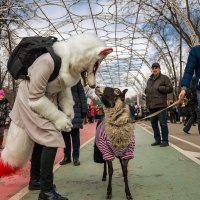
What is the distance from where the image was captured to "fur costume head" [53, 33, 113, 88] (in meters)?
4.42

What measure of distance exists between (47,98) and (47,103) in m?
0.08

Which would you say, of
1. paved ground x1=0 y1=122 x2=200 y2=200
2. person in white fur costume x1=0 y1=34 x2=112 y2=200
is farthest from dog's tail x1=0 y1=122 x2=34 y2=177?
paved ground x1=0 y1=122 x2=200 y2=200

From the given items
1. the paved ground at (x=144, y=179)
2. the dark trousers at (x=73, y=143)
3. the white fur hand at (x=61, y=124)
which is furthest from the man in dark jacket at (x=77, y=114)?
the white fur hand at (x=61, y=124)

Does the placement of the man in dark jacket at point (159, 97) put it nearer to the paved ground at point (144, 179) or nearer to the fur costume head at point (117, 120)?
the paved ground at point (144, 179)

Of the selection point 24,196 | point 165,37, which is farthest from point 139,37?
point 24,196

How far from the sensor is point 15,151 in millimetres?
4770

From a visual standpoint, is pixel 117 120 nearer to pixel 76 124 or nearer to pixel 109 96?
pixel 109 96

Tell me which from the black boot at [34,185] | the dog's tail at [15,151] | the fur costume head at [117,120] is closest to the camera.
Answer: the dog's tail at [15,151]

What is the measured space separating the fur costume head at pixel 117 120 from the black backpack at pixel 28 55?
77 cm

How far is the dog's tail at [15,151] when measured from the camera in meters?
4.74

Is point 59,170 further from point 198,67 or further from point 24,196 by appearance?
point 198,67

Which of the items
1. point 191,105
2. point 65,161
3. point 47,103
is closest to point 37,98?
point 47,103

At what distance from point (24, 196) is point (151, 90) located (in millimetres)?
5989

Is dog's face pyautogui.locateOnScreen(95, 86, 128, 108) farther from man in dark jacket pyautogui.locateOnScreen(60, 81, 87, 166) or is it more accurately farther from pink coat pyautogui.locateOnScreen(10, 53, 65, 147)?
man in dark jacket pyautogui.locateOnScreen(60, 81, 87, 166)
